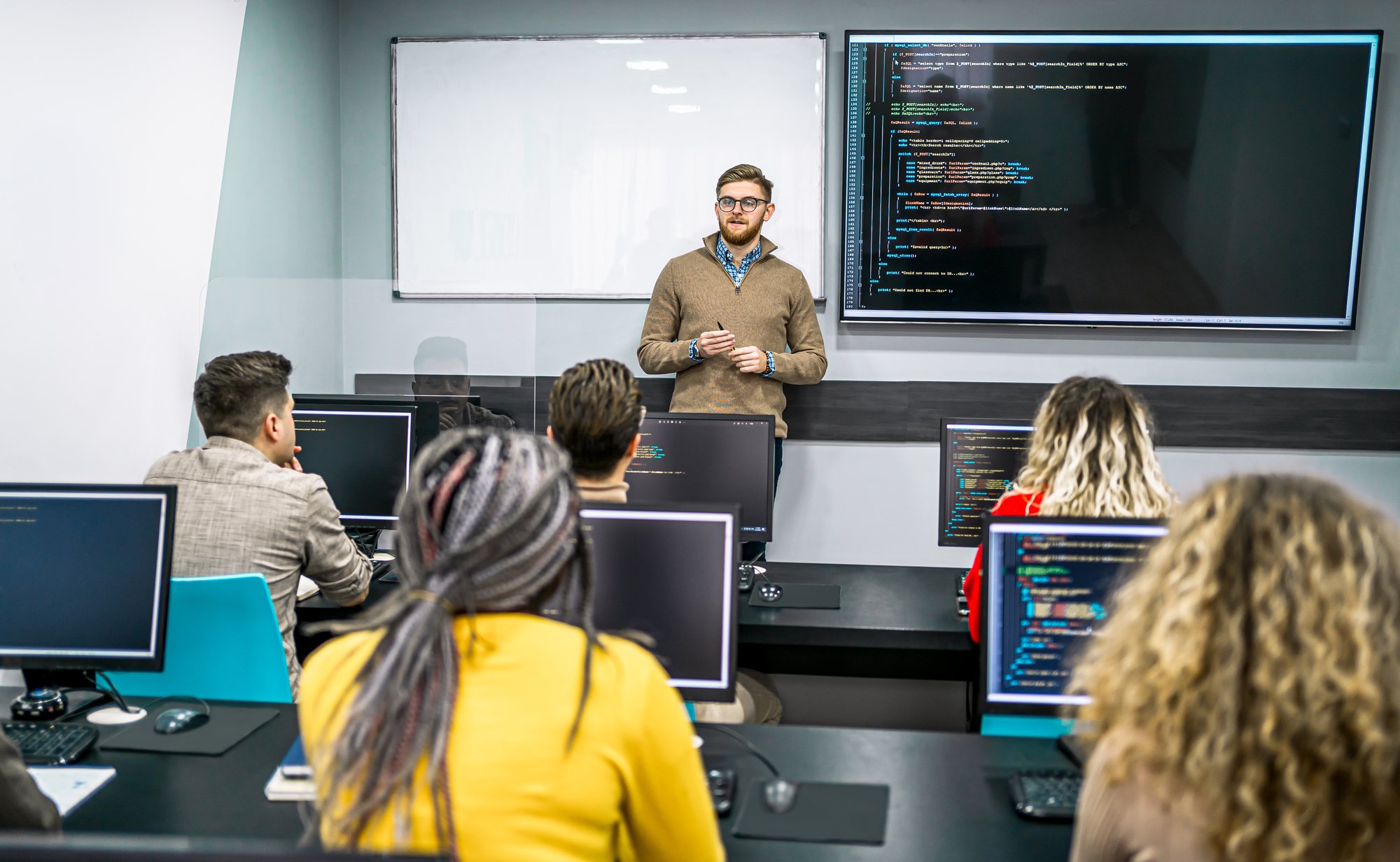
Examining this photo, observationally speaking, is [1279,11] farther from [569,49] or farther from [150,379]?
[150,379]

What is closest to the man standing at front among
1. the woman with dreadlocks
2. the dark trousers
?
the dark trousers

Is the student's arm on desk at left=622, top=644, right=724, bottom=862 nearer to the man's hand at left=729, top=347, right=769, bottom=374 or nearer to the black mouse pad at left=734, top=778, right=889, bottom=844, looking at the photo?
the black mouse pad at left=734, top=778, right=889, bottom=844

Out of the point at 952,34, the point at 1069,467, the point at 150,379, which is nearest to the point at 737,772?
A: the point at 1069,467

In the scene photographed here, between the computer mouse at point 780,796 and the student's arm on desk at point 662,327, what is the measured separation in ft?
7.76

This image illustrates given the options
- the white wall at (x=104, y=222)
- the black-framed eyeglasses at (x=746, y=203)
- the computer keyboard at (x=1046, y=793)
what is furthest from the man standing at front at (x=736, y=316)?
the computer keyboard at (x=1046, y=793)

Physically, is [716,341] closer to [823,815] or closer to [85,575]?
[85,575]

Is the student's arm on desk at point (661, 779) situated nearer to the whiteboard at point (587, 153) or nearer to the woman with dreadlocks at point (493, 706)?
the woman with dreadlocks at point (493, 706)

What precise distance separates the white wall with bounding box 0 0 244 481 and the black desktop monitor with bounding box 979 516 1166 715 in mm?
2414

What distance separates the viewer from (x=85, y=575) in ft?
5.57

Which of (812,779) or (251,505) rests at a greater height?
(251,505)

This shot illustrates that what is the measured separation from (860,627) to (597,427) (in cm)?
84

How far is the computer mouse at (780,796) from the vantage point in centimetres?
138

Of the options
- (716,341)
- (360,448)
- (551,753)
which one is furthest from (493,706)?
(716,341)

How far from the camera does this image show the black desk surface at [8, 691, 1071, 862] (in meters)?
1.30
